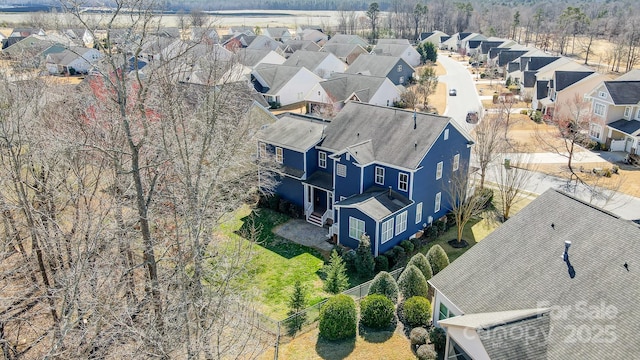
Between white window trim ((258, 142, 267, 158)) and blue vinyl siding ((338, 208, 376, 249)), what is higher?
white window trim ((258, 142, 267, 158))

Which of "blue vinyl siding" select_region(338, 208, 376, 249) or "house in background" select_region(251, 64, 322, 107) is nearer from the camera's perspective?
"blue vinyl siding" select_region(338, 208, 376, 249)

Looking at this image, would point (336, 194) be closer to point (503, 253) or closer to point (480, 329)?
point (503, 253)

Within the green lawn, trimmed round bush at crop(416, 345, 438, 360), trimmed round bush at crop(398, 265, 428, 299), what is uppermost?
trimmed round bush at crop(398, 265, 428, 299)

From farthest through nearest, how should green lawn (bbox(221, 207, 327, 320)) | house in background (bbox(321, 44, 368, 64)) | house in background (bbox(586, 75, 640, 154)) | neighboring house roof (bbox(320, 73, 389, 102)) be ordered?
house in background (bbox(321, 44, 368, 64))
neighboring house roof (bbox(320, 73, 389, 102))
house in background (bbox(586, 75, 640, 154))
green lawn (bbox(221, 207, 327, 320))

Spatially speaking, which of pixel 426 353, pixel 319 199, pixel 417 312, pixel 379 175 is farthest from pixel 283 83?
pixel 426 353

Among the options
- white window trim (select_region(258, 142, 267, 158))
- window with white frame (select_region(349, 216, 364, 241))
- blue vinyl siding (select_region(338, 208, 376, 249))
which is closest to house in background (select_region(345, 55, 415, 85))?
white window trim (select_region(258, 142, 267, 158))

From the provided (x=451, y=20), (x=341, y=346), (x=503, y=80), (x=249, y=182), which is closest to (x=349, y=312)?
(x=341, y=346)

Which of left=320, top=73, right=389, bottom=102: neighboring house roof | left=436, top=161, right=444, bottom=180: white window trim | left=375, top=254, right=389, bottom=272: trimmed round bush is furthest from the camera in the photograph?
left=320, top=73, right=389, bottom=102: neighboring house roof

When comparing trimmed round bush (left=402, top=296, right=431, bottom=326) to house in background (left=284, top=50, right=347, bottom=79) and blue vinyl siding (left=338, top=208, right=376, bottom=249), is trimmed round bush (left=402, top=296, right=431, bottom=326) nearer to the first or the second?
blue vinyl siding (left=338, top=208, right=376, bottom=249)

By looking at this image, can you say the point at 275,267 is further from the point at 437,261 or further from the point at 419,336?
the point at 419,336
